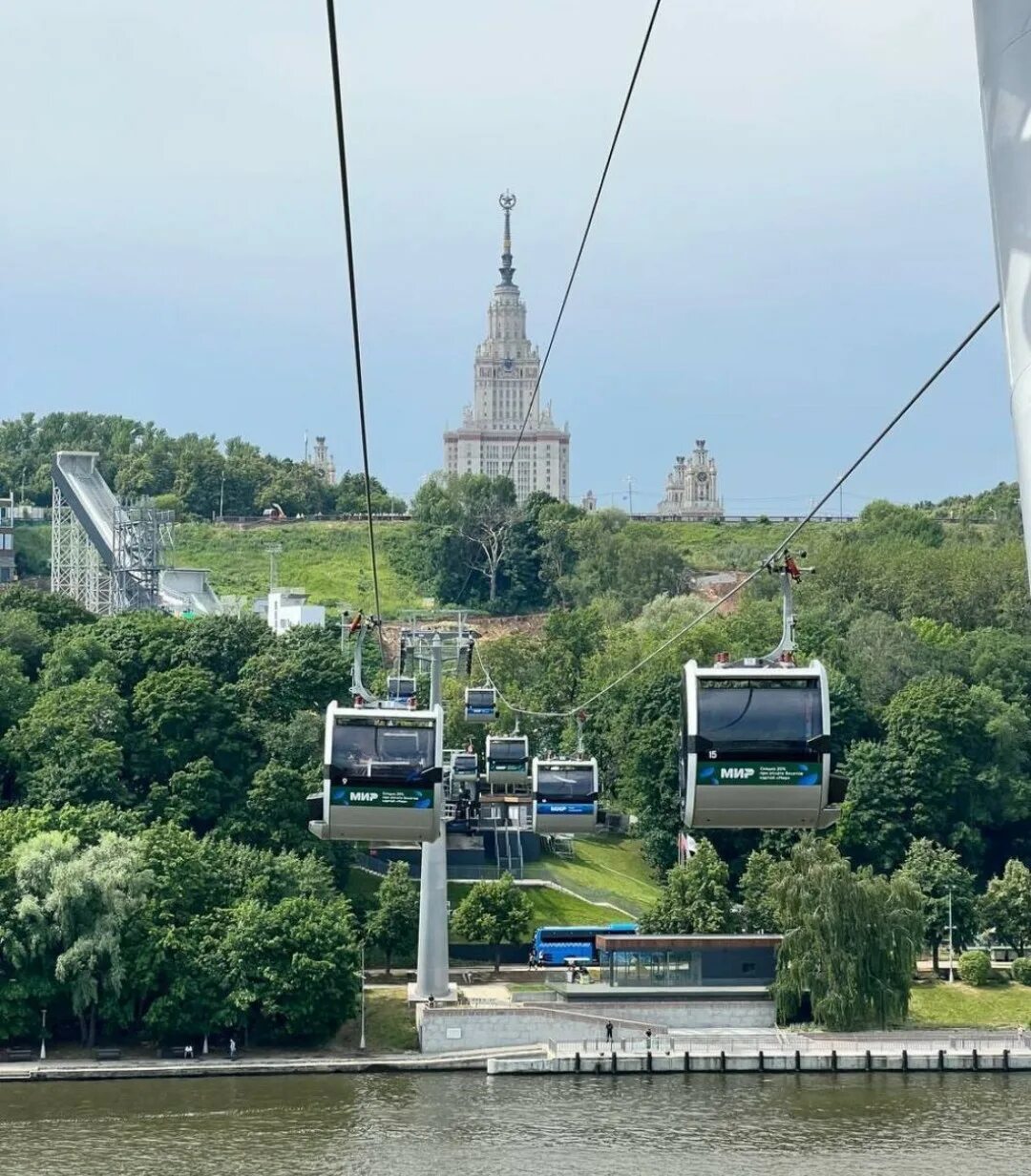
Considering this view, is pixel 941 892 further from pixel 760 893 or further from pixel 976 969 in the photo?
pixel 760 893

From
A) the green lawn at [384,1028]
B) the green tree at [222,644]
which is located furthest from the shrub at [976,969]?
the green tree at [222,644]

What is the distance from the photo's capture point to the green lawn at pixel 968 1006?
51.8 meters

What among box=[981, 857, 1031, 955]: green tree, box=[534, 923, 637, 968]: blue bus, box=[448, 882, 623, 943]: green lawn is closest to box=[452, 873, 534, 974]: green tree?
box=[534, 923, 637, 968]: blue bus

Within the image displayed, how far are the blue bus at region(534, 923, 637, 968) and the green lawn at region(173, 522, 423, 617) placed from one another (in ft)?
163

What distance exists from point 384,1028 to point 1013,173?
4447 centimetres

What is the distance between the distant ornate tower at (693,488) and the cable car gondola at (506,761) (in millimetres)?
109920

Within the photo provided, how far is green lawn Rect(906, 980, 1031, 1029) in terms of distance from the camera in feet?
170

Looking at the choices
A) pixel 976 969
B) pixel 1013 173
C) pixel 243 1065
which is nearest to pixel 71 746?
pixel 243 1065

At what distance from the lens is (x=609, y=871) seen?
6544 centimetres

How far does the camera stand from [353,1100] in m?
43.9

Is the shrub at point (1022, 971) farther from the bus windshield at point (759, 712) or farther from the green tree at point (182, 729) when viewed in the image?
the bus windshield at point (759, 712)

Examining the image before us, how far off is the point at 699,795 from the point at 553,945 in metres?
38.9

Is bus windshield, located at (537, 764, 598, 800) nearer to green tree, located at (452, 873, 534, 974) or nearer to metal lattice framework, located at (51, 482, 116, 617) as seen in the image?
green tree, located at (452, 873, 534, 974)

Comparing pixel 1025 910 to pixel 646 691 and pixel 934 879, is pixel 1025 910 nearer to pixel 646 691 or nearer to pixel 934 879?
pixel 934 879
